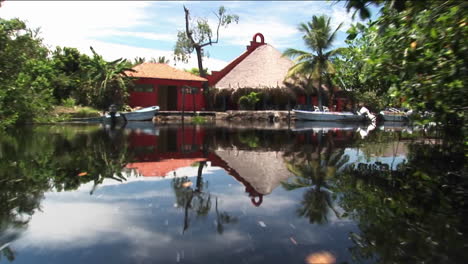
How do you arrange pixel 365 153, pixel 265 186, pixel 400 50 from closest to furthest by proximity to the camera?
pixel 400 50 < pixel 265 186 < pixel 365 153

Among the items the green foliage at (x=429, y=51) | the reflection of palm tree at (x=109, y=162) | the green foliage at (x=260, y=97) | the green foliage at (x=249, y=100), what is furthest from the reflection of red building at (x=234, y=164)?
the green foliage at (x=260, y=97)

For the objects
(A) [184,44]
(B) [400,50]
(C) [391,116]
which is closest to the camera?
(B) [400,50]

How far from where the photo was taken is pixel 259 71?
34.8 m

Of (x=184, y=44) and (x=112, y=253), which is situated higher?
(x=184, y=44)

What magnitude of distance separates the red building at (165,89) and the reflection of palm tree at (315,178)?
2125 cm

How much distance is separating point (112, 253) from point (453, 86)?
3.62 meters

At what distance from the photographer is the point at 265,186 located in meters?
5.55

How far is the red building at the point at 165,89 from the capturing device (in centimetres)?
3056

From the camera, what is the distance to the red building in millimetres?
30562

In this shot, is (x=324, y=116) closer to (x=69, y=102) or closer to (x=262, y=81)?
(x=262, y=81)

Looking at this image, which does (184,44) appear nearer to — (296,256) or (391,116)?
(391,116)

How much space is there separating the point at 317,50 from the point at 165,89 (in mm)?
13969

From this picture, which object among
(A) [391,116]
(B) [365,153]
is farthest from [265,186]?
(A) [391,116]

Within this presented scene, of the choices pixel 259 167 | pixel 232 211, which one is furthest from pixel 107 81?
pixel 232 211
